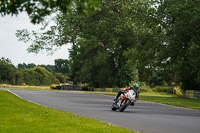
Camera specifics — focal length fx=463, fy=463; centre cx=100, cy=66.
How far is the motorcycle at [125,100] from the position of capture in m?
18.9

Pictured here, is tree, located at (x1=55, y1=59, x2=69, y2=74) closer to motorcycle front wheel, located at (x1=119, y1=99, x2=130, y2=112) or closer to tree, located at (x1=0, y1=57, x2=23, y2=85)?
tree, located at (x1=0, y1=57, x2=23, y2=85)

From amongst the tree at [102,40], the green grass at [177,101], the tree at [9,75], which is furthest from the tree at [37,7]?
the tree at [9,75]

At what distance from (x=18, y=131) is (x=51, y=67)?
149m

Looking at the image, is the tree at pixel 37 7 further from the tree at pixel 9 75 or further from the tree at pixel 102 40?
the tree at pixel 9 75

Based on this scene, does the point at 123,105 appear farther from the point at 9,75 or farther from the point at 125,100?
the point at 9,75

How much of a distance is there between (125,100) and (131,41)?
1646 inches

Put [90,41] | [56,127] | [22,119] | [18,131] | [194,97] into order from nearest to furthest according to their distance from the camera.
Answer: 1. [18,131]
2. [56,127]
3. [22,119]
4. [194,97]
5. [90,41]

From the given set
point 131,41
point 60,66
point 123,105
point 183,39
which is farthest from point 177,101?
point 60,66

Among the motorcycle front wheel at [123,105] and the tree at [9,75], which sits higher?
the tree at [9,75]

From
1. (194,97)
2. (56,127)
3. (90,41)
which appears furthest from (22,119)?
(90,41)

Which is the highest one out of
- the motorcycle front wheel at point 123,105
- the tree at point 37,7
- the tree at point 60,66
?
the tree at point 60,66

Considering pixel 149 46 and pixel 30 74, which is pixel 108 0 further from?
pixel 30 74

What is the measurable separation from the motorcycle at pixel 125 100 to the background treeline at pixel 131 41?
53.1 feet

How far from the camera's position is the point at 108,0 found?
6238cm
